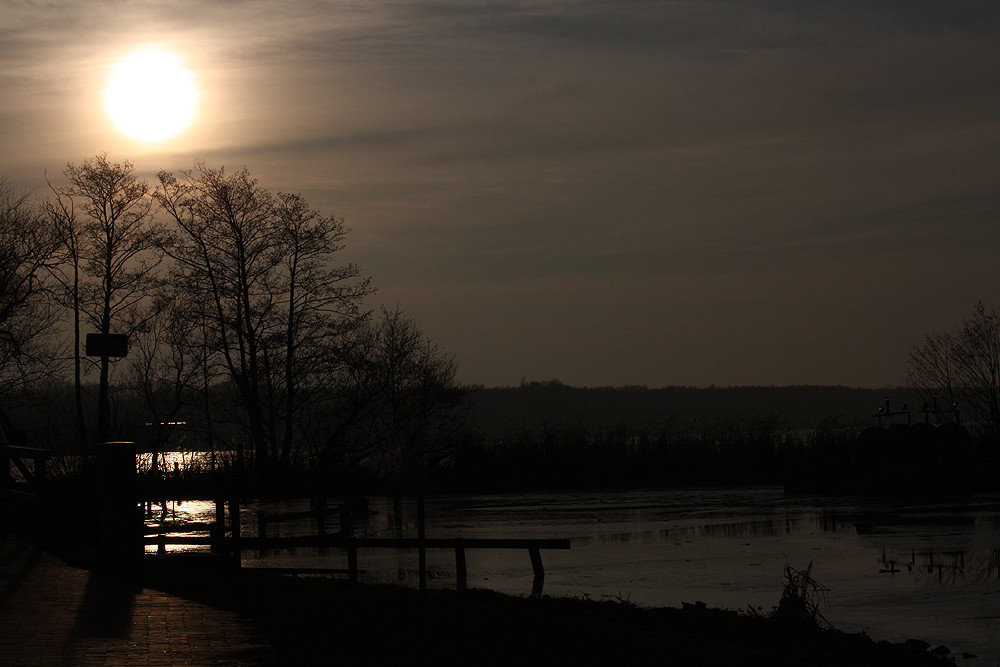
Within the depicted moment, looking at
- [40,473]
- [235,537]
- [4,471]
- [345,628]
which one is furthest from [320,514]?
[345,628]

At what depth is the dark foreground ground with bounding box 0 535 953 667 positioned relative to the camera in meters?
9.30

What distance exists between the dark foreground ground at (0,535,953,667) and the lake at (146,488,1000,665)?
1.78 m

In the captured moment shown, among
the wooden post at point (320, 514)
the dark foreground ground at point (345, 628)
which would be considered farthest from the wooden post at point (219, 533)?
the wooden post at point (320, 514)

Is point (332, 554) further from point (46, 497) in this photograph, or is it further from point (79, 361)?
point (79, 361)

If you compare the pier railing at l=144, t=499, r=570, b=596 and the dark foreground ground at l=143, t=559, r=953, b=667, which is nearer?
the dark foreground ground at l=143, t=559, r=953, b=667

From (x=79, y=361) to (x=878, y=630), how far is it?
3137cm

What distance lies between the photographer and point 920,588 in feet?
52.0

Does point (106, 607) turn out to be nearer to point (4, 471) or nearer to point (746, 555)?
point (4, 471)

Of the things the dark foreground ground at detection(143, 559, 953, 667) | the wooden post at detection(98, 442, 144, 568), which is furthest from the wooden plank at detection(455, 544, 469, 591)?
the wooden post at detection(98, 442, 144, 568)

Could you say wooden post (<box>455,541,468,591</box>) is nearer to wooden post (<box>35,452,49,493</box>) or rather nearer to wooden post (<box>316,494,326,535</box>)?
wooden post (<box>316,494,326,535</box>)

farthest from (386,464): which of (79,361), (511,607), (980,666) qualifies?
(79,361)

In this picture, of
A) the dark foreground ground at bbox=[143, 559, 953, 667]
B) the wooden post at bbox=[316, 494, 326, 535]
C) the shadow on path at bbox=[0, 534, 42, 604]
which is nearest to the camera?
the dark foreground ground at bbox=[143, 559, 953, 667]

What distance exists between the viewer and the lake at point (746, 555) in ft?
47.1

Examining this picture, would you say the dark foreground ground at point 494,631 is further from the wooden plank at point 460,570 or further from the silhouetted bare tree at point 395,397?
the silhouetted bare tree at point 395,397
